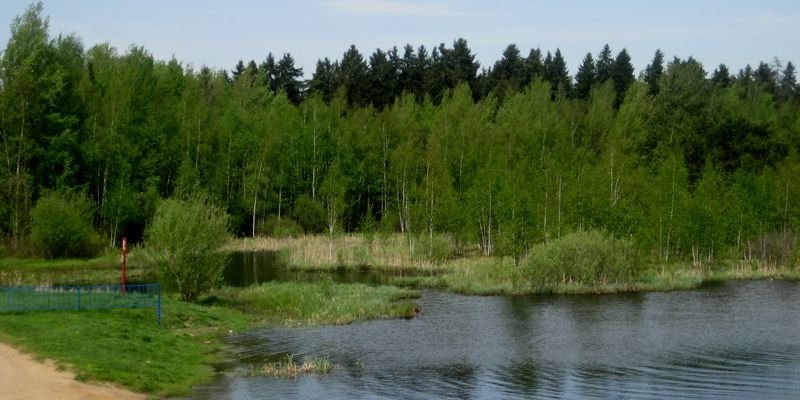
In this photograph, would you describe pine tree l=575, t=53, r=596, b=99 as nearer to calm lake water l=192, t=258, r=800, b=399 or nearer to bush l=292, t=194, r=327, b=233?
bush l=292, t=194, r=327, b=233

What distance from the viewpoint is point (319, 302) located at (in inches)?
1982

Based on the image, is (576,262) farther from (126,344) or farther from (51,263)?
(51,263)

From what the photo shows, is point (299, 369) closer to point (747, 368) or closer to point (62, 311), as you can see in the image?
point (62, 311)

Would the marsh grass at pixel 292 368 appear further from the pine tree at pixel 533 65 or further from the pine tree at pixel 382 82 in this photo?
the pine tree at pixel 533 65

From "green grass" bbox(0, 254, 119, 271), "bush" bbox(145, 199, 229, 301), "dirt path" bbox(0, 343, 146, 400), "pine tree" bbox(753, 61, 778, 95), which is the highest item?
"pine tree" bbox(753, 61, 778, 95)

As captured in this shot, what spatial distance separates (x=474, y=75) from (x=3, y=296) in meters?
117

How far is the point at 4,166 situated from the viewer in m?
80.4

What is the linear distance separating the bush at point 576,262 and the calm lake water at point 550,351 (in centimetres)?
326

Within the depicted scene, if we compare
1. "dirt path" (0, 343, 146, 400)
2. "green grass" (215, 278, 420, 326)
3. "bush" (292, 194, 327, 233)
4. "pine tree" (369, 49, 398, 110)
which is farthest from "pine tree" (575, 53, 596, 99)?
"dirt path" (0, 343, 146, 400)

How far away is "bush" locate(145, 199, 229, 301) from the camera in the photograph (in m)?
49.1

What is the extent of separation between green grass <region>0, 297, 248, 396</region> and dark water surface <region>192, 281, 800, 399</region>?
1489 millimetres

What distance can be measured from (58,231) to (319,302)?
31889 mm

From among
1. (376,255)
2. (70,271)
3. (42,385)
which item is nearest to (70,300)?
(42,385)

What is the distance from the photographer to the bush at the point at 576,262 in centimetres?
5738
